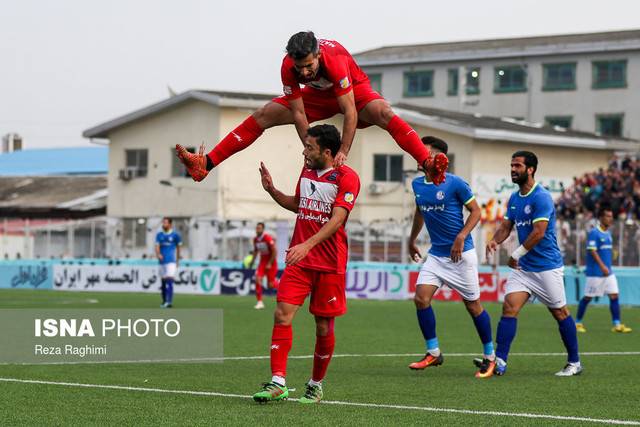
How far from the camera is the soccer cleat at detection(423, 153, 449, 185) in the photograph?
1102 cm

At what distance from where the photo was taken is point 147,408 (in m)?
9.95

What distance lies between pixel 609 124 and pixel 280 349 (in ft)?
188

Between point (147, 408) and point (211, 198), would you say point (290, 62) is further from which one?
point (211, 198)

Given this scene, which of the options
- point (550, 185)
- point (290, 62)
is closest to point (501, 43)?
point (550, 185)

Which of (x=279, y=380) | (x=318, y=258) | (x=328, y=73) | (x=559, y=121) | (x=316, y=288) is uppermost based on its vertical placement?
(x=559, y=121)

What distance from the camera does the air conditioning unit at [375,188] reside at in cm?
5384

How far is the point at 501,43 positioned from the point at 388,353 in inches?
2171

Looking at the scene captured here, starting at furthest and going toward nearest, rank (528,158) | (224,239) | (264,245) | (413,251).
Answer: (224,239) → (264,245) → (413,251) → (528,158)

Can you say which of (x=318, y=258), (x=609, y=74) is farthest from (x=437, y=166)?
(x=609, y=74)

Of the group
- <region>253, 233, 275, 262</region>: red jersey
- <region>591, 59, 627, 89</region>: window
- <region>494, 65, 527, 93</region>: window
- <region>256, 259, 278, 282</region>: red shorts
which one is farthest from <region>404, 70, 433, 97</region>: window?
<region>253, 233, 275, 262</region>: red jersey

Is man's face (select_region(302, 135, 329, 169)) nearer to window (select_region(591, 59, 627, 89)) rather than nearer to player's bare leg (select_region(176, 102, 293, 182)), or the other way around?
player's bare leg (select_region(176, 102, 293, 182))

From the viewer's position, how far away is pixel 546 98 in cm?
6681

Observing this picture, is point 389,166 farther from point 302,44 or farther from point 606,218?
point 302,44

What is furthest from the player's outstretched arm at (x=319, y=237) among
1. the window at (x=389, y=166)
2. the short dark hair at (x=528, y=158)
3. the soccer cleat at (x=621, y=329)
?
the window at (x=389, y=166)
